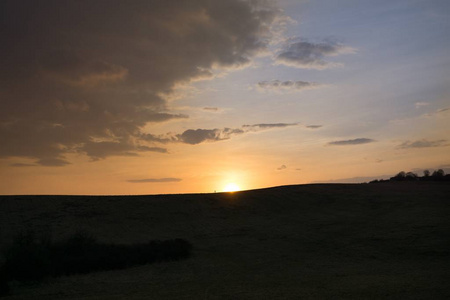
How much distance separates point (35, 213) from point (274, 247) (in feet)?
79.1

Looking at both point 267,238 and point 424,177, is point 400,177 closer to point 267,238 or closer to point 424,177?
point 424,177

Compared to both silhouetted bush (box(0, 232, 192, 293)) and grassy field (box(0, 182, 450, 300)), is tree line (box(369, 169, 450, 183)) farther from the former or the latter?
silhouetted bush (box(0, 232, 192, 293))

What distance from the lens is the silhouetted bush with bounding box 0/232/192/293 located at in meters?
20.9

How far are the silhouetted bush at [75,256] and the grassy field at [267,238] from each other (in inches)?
40.8

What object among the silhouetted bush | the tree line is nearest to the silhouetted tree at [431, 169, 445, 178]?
the tree line

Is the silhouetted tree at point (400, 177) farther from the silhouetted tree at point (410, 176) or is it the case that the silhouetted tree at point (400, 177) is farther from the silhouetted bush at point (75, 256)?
the silhouetted bush at point (75, 256)

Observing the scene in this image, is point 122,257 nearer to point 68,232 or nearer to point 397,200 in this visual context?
point 68,232

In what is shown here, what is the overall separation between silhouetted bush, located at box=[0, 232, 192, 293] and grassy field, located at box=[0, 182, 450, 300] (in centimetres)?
→ 104

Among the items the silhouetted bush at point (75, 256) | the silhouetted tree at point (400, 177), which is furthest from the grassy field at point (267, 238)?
the silhouetted tree at point (400, 177)

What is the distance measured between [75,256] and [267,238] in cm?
1334

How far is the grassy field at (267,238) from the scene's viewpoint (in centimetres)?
1773

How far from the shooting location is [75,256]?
25688 mm

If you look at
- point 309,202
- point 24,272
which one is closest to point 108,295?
point 24,272

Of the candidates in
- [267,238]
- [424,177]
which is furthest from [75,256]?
[424,177]
